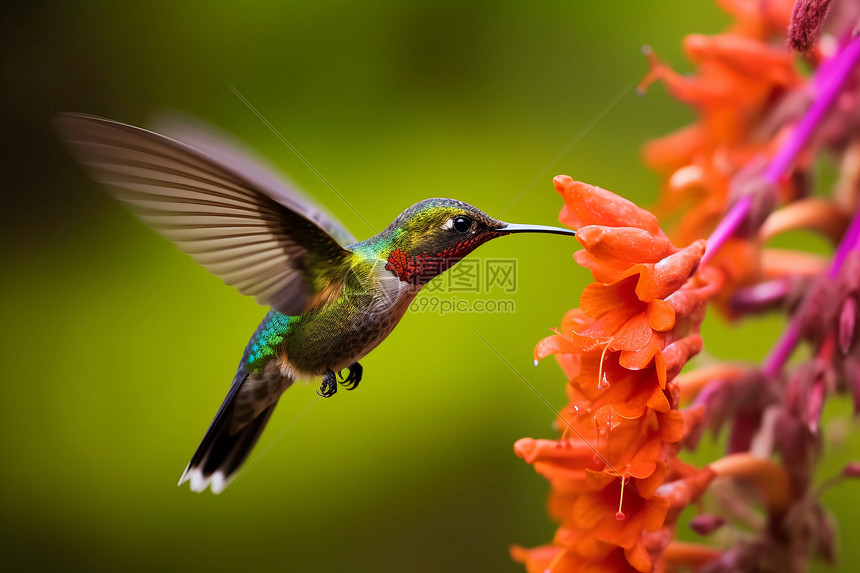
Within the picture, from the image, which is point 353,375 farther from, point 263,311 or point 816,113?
point 816,113

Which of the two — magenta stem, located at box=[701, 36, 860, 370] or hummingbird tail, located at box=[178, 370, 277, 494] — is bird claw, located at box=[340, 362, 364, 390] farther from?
magenta stem, located at box=[701, 36, 860, 370]

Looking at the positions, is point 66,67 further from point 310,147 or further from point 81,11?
point 310,147

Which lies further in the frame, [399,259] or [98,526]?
[98,526]

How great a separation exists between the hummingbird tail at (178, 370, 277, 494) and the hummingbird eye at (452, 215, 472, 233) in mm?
438

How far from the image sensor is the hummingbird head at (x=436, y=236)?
113 cm

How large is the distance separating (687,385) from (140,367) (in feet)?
4.42

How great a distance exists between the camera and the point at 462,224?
1125 mm

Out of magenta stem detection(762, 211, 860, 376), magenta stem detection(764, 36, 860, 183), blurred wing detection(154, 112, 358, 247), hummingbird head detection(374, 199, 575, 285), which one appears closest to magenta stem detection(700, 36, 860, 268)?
magenta stem detection(764, 36, 860, 183)

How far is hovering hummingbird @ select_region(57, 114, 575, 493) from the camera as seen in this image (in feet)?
A: 3.25

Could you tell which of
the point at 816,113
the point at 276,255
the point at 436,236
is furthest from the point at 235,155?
the point at 816,113

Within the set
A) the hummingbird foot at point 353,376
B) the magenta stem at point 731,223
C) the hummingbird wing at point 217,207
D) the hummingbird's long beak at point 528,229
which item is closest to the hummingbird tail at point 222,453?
the hummingbird foot at point 353,376

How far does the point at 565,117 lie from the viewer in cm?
203

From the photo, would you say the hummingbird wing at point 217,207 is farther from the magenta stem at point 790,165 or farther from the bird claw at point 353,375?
the magenta stem at point 790,165

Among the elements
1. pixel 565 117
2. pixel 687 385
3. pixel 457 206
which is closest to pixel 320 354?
pixel 457 206
